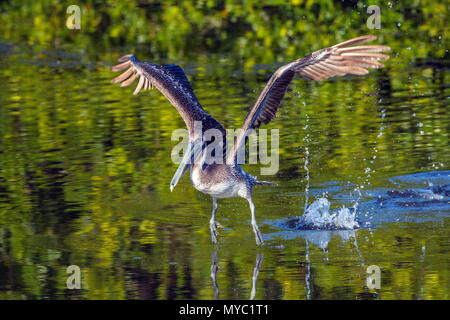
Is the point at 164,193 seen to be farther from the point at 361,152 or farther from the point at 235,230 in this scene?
the point at 361,152

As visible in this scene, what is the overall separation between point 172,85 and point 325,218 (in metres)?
1.75

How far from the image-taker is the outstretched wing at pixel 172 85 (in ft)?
29.4

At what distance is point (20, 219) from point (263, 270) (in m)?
2.58

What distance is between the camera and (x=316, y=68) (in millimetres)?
8008

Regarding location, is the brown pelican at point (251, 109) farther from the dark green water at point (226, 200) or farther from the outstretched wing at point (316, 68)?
the dark green water at point (226, 200)

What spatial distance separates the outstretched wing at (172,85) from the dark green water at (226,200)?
917mm

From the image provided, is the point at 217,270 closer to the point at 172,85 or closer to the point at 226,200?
the point at 172,85

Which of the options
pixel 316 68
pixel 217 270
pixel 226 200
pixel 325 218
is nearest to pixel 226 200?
pixel 226 200

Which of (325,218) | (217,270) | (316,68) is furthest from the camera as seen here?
(325,218)

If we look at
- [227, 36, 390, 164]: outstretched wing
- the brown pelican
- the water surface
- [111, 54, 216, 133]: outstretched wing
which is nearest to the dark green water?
the water surface

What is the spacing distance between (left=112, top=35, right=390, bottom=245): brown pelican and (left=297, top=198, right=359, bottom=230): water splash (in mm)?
486

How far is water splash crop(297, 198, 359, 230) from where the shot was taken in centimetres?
880

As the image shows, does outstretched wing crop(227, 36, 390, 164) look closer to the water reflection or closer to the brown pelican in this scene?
the brown pelican
